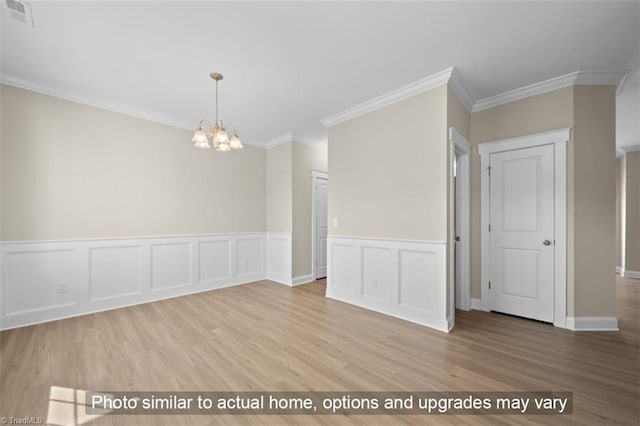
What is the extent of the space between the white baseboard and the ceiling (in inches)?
126

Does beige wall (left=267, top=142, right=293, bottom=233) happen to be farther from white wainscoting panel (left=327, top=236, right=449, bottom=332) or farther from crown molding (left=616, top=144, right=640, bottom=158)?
crown molding (left=616, top=144, right=640, bottom=158)

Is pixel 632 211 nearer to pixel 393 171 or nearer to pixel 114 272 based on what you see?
pixel 393 171

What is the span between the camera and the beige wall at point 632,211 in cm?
539

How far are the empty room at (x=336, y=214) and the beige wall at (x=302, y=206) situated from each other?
591 millimetres

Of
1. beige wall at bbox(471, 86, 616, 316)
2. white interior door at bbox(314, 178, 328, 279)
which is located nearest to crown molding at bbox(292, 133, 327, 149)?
white interior door at bbox(314, 178, 328, 279)

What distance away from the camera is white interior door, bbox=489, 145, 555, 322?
306 centimetres

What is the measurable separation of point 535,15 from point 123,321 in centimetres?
515

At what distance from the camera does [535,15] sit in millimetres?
2012

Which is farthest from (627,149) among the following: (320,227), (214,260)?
(214,260)

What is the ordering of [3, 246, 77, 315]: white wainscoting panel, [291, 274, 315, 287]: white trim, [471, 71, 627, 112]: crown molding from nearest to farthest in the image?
[471, 71, 627, 112]: crown molding
[3, 246, 77, 315]: white wainscoting panel
[291, 274, 315, 287]: white trim

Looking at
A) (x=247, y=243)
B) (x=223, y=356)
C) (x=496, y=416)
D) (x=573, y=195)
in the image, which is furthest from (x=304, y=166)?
(x=496, y=416)

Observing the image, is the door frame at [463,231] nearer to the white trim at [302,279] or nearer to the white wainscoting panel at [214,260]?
the white trim at [302,279]

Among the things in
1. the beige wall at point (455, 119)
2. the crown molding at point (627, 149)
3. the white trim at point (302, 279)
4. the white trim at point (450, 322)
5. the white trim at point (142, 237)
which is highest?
the crown molding at point (627, 149)

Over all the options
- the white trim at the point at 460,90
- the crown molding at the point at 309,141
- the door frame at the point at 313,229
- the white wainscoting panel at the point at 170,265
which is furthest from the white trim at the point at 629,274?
the white wainscoting panel at the point at 170,265
